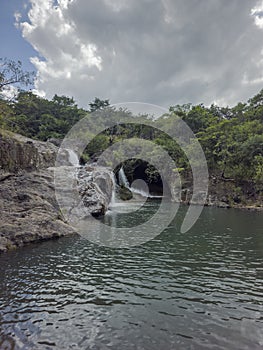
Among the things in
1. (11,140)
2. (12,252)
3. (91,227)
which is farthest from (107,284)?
(11,140)

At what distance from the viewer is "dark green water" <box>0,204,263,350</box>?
5461 mm

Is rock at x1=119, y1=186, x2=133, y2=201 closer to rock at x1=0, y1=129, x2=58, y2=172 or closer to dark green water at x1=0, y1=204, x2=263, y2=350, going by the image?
rock at x1=0, y1=129, x2=58, y2=172

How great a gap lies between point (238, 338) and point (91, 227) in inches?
521

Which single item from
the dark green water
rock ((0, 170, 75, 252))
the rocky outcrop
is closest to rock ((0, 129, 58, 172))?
the rocky outcrop

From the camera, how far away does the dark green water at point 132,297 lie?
546 centimetres

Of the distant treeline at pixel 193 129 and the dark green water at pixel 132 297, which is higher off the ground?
the distant treeline at pixel 193 129

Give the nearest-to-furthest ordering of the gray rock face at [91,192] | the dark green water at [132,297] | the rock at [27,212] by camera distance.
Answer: the dark green water at [132,297] → the rock at [27,212] → the gray rock face at [91,192]

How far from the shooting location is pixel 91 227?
17.5 m

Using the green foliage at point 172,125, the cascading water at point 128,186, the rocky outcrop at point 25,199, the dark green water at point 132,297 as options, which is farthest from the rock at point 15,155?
the cascading water at point 128,186

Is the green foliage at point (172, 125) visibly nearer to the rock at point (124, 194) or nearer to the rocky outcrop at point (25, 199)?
the rocky outcrop at point (25, 199)

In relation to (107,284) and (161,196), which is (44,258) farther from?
(161,196)

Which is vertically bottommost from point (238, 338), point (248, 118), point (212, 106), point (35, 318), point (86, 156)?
point (35, 318)

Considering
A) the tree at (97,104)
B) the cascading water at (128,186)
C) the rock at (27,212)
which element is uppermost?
the tree at (97,104)

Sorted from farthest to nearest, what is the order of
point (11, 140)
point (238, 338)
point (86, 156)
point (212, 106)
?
point (212, 106), point (86, 156), point (11, 140), point (238, 338)
